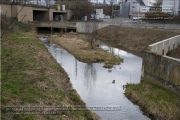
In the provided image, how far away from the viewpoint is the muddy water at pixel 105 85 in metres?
11.9

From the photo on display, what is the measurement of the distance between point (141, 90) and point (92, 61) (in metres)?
9.38

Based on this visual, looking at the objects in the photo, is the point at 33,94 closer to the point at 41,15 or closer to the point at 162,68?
the point at 162,68

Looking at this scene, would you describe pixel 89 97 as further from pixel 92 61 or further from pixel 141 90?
pixel 92 61

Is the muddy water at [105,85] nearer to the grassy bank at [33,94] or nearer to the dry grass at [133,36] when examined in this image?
the grassy bank at [33,94]

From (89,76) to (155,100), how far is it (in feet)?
22.1

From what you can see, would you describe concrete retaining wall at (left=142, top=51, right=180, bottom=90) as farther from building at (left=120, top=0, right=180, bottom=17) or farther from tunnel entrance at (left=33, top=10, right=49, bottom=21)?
tunnel entrance at (left=33, top=10, right=49, bottom=21)

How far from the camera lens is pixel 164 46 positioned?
66.9 feet

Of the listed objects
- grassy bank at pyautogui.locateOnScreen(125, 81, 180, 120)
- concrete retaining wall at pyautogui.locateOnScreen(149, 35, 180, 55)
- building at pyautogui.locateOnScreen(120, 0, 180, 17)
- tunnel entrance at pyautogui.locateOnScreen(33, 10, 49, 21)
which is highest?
building at pyautogui.locateOnScreen(120, 0, 180, 17)

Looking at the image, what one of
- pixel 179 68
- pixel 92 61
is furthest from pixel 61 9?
pixel 179 68

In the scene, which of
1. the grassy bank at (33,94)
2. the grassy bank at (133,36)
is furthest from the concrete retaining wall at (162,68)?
the grassy bank at (133,36)

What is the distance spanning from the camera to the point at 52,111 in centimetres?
907

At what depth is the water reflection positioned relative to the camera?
15.8 m

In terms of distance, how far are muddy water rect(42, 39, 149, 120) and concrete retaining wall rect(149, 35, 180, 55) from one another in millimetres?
2677

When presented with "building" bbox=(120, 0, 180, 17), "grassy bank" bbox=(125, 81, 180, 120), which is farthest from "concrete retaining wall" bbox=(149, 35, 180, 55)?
"building" bbox=(120, 0, 180, 17)
